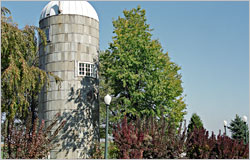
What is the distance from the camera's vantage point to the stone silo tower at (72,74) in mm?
17312

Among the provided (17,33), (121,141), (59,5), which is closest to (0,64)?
(17,33)

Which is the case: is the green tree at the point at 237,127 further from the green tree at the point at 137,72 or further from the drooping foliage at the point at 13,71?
the drooping foliage at the point at 13,71

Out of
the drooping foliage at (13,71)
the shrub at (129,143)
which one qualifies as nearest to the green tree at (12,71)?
the drooping foliage at (13,71)

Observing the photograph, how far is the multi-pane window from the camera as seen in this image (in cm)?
1798

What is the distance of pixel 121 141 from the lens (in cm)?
1090

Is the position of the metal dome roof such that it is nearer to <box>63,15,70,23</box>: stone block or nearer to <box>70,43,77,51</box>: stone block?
<box>63,15,70,23</box>: stone block

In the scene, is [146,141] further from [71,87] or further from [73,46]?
[73,46]

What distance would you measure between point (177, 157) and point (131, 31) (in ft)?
31.5

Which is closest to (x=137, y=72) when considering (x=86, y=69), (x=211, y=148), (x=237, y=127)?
(x=86, y=69)

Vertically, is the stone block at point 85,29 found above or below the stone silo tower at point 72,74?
above

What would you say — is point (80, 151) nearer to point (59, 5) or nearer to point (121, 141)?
point (121, 141)

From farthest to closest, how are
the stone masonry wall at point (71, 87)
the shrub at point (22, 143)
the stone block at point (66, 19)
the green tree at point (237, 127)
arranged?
the green tree at point (237, 127), the stone block at point (66, 19), the stone masonry wall at point (71, 87), the shrub at point (22, 143)

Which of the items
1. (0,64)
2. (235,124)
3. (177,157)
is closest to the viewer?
(0,64)

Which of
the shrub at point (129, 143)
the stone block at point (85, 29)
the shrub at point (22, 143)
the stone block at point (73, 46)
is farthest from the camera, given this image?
the stone block at point (85, 29)
